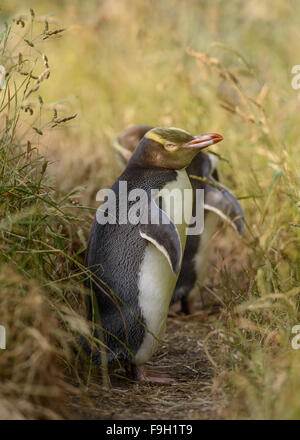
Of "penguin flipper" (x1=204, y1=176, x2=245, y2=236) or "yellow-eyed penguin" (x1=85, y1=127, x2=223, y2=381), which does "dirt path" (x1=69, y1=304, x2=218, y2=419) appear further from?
"penguin flipper" (x1=204, y1=176, x2=245, y2=236)

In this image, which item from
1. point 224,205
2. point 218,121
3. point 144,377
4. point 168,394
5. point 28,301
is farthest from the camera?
point 218,121

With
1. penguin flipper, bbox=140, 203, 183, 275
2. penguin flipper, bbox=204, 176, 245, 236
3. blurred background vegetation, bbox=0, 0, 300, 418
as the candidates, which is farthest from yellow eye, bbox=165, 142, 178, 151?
penguin flipper, bbox=204, 176, 245, 236

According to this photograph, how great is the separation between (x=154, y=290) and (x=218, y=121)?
2117mm

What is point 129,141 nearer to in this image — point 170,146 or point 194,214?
point 194,214

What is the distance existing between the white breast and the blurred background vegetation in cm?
22

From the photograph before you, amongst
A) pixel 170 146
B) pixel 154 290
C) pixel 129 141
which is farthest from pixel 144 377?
pixel 129 141

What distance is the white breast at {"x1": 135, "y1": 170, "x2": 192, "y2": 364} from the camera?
6.51 ft

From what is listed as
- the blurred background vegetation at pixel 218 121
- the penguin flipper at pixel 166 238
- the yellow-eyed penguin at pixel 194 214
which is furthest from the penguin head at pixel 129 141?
the penguin flipper at pixel 166 238

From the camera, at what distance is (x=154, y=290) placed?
1990mm

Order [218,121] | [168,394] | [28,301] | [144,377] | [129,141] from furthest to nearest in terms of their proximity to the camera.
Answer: [218,121], [129,141], [144,377], [168,394], [28,301]

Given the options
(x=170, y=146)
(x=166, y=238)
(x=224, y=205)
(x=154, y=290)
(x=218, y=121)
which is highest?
(x=218, y=121)

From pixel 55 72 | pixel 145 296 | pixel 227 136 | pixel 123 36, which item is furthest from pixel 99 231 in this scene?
pixel 123 36

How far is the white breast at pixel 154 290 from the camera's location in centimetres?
198

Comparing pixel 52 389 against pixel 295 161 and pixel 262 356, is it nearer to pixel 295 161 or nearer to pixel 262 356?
pixel 262 356
